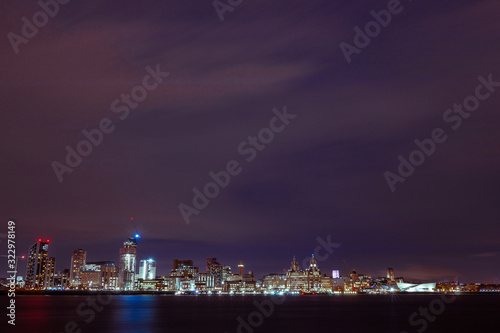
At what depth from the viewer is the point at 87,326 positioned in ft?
241

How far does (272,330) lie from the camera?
2771 inches

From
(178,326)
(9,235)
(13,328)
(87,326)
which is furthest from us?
(178,326)

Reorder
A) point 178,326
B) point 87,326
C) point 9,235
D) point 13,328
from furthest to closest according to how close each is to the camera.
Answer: point 178,326, point 87,326, point 13,328, point 9,235

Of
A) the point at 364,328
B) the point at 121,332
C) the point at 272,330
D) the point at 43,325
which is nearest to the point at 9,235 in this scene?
the point at 121,332

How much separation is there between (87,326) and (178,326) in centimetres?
1552

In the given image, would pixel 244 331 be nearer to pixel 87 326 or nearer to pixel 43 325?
pixel 87 326

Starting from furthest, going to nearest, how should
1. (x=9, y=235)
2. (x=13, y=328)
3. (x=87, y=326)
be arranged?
(x=87, y=326)
(x=13, y=328)
(x=9, y=235)

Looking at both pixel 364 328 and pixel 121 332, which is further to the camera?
pixel 364 328

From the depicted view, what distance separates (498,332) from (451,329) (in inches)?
286

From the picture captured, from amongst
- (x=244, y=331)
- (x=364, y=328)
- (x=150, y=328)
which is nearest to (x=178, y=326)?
(x=150, y=328)

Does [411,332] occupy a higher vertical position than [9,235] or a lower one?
lower

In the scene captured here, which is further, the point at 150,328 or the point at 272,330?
the point at 150,328

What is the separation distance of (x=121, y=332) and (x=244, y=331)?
1994cm

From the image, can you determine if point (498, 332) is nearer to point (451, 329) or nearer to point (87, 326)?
point (451, 329)
